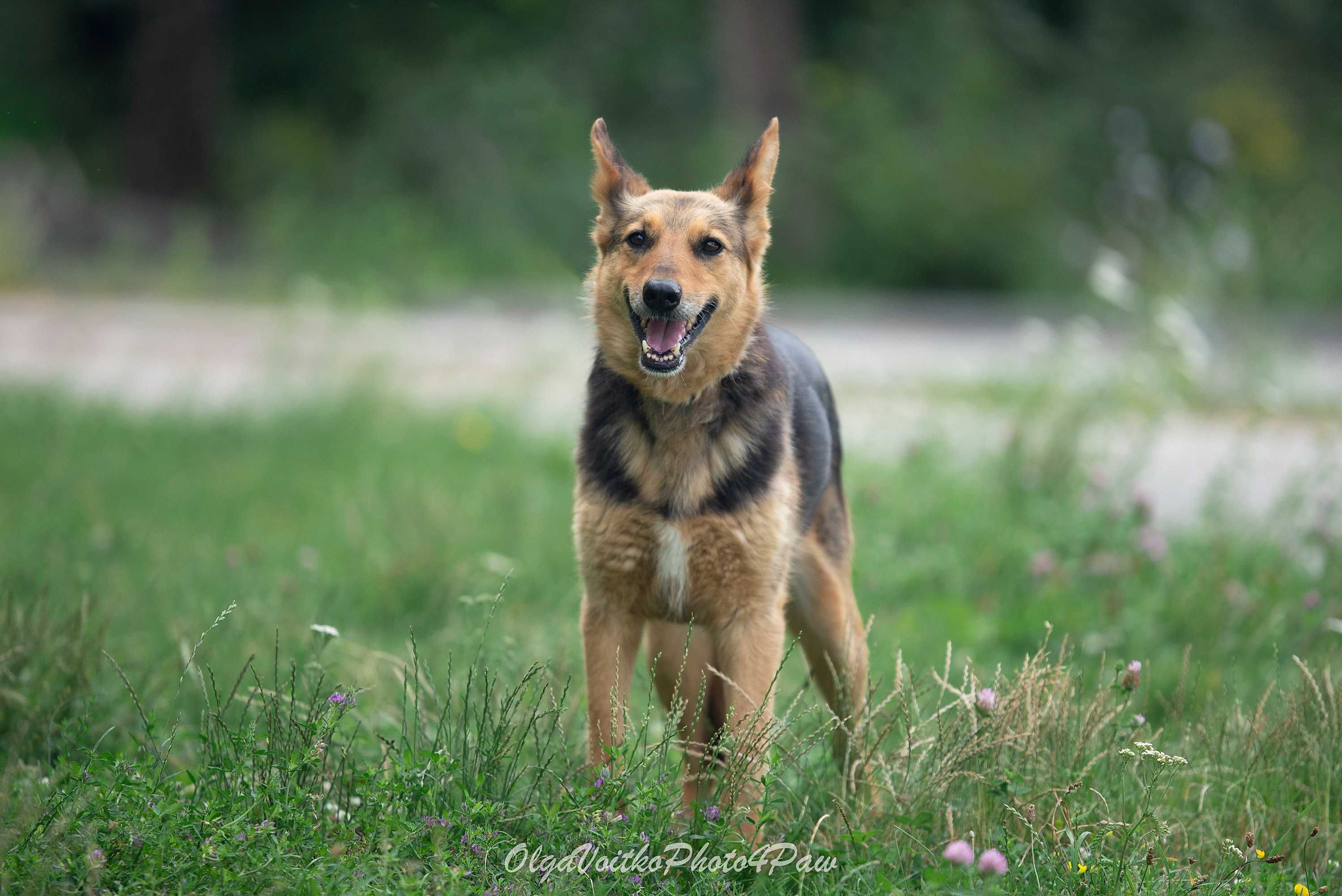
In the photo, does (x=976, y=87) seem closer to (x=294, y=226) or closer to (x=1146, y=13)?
(x=1146, y=13)

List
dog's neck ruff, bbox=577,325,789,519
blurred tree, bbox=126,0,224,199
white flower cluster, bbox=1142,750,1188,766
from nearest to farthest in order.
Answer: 1. white flower cluster, bbox=1142,750,1188,766
2. dog's neck ruff, bbox=577,325,789,519
3. blurred tree, bbox=126,0,224,199

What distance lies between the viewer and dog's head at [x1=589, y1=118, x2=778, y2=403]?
3.85 meters

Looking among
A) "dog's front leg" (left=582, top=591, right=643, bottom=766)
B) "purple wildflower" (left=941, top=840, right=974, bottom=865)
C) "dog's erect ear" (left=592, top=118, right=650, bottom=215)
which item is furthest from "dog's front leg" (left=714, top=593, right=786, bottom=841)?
"dog's erect ear" (left=592, top=118, right=650, bottom=215)

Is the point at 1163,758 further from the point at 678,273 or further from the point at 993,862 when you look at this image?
the point at 678,273

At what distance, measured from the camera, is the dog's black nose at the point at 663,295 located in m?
3.80

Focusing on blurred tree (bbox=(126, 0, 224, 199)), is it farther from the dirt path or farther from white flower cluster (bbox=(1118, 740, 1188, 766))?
white flower cluster (bbox=(1118, 740, 1188, 766))

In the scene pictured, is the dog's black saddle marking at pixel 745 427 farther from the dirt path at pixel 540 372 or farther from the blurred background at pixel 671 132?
the blurred background at pixel 671 132

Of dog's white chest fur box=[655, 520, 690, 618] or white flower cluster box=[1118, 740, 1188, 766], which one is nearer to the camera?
white flower cluster box=[1118, 740, 1188, 766]

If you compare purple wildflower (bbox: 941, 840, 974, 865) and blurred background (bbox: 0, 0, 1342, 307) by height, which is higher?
blurred background (bbox: 0, 0, 1342, 307)

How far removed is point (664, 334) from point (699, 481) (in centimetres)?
48

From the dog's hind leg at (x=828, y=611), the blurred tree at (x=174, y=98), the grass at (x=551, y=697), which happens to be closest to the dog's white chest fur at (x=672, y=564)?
the grass at (x=551, y=697)

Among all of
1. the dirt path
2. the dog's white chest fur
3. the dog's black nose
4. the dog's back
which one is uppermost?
the dog's black nose

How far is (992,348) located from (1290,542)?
7883mm

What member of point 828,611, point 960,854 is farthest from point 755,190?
point 960,854
